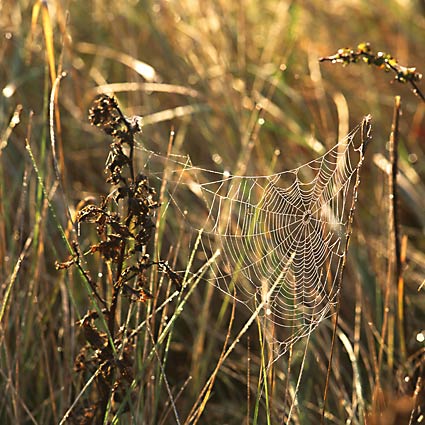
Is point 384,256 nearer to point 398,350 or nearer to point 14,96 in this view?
point 398,350

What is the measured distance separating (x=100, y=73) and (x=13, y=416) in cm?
206

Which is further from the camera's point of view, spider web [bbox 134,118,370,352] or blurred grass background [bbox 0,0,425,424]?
spider web [bbox 134,118,370,352]

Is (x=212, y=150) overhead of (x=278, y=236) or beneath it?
overhead

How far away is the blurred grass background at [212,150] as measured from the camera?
1946 mm

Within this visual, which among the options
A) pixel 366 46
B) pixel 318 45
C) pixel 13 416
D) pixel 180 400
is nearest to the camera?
pixel 366 46

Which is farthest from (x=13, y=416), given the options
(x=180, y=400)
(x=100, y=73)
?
(x=100, y=73)

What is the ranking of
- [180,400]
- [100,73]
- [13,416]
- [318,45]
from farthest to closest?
[318,45], [100,73], [180,400], [13,416]

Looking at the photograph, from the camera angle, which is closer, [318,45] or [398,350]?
[398,350]

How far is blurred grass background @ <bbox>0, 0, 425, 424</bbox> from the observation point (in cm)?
195

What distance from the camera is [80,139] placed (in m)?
3.22

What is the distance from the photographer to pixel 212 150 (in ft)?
9.62

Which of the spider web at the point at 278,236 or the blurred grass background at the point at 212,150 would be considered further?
the spider web at the point at 278,236

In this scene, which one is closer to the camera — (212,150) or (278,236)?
(278,236)

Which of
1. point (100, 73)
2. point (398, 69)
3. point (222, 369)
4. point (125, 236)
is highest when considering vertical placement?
point (100, 73)
